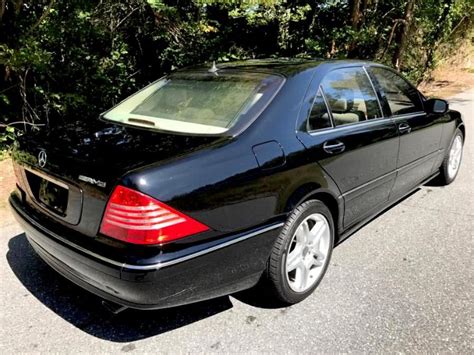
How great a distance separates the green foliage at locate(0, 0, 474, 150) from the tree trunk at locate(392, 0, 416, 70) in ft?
0.61

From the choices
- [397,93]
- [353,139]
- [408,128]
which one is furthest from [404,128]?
[353,139]

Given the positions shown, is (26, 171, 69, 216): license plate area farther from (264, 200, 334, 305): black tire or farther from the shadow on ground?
(264, 200, 334, 305): black tire

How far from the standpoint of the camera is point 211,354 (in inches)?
→ 92.6

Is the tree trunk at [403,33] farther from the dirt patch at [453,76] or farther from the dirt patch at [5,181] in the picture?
the dirt patch at [5,181]

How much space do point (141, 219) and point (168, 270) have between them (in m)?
0.28

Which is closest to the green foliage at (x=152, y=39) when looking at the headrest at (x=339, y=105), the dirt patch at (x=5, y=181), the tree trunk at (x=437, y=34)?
the tree trunk at (x=437, y=34)

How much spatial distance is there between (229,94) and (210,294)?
1308 millimetres

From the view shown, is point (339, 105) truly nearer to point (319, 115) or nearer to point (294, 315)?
point (319, 115)

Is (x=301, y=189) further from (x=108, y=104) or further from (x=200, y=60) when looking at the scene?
(x=200, y=60)

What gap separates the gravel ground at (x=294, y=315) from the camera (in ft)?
8.01

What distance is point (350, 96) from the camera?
3336 millimetres

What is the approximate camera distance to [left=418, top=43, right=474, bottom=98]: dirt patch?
46.4 ft

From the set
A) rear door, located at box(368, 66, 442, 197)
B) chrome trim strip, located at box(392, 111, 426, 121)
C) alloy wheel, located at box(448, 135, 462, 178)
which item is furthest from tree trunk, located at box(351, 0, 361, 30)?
chrome trim strip, located at box(392, 111, 426, 121)

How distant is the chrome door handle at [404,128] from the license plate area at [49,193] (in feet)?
8.97
